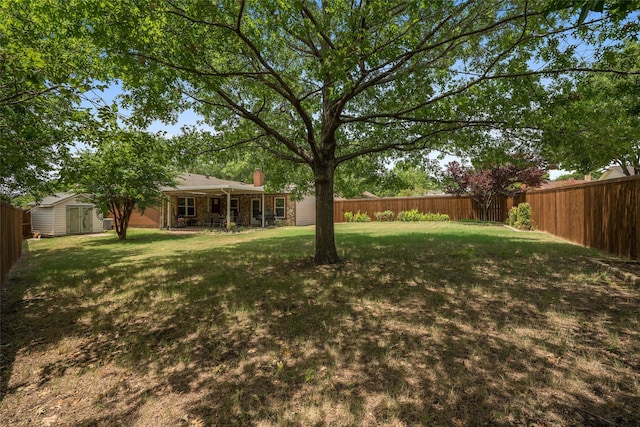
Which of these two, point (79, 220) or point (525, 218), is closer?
point (525, 218)

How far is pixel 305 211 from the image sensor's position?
2333 centimetres

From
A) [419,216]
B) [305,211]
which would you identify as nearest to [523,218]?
[419,216]

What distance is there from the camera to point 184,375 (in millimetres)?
2873

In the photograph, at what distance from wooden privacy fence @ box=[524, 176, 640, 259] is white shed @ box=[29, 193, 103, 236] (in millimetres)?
22267

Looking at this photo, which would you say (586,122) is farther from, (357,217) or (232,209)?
(232,209)

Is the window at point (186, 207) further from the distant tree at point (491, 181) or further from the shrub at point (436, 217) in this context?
the distant tree at point (491, 181)

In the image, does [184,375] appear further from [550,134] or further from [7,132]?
[550,134]

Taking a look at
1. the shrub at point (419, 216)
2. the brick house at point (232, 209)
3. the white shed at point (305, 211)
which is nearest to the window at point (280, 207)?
the brick house at point (232, 209)

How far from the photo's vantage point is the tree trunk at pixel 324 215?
7.39 m

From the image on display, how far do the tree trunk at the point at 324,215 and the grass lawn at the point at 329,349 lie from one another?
1035 millimetres

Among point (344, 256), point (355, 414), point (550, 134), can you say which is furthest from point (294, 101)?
point (355, 414)

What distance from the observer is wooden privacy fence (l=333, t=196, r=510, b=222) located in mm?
19609

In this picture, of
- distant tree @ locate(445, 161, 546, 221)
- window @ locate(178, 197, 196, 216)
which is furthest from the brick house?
distant tree @ locate(445, 161, 546, 221)

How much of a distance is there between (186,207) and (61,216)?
23.4 ft
